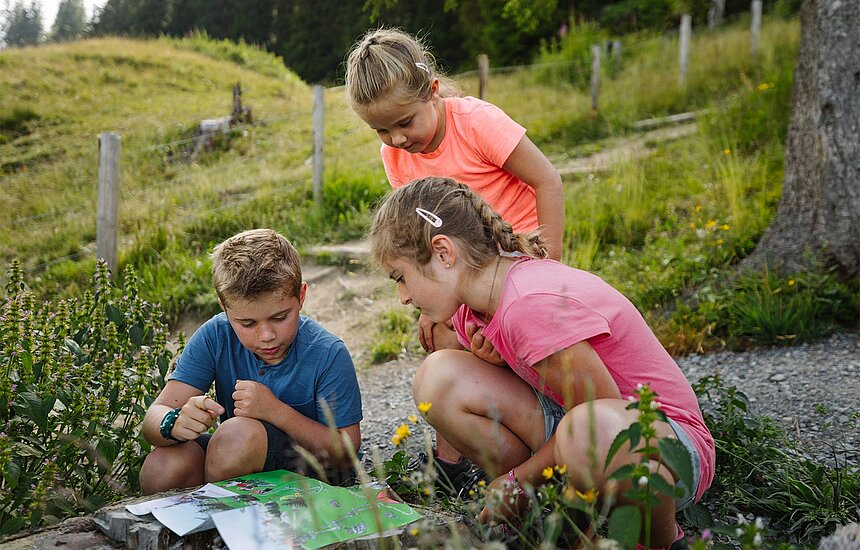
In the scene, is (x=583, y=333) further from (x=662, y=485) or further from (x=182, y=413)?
(x=182, y=413)

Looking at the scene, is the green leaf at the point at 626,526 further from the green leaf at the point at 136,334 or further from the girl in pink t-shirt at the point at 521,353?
the green leaf at the point at 136,334

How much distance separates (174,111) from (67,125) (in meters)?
1.78

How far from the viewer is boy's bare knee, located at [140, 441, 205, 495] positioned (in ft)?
8.13

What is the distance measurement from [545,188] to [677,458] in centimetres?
152

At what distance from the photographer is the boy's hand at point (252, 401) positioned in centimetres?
248

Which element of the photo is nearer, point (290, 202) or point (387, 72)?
point (387, 72)

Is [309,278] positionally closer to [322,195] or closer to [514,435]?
[322,195]

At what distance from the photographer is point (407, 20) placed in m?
24.4

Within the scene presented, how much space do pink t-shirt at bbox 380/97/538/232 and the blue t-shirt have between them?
751 mm

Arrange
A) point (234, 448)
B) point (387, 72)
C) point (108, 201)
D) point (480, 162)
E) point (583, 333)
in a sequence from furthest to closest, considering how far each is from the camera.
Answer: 1. point (108, 201)
2. point (480, 162)
3. point (387, 72)
4. point (234, 448)
5. point (583, 333)

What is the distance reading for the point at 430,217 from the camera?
2.22m

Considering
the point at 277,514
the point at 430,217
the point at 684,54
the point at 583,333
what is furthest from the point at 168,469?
the point at 684,54

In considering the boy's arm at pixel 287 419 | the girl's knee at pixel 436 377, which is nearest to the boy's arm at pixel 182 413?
the boy's arm at pixel 287 419

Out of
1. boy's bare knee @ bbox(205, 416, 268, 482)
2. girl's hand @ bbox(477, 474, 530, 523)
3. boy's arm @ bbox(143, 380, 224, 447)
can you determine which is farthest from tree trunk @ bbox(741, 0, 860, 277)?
boy's arm @ bbox(143, 380, 224, 447)
